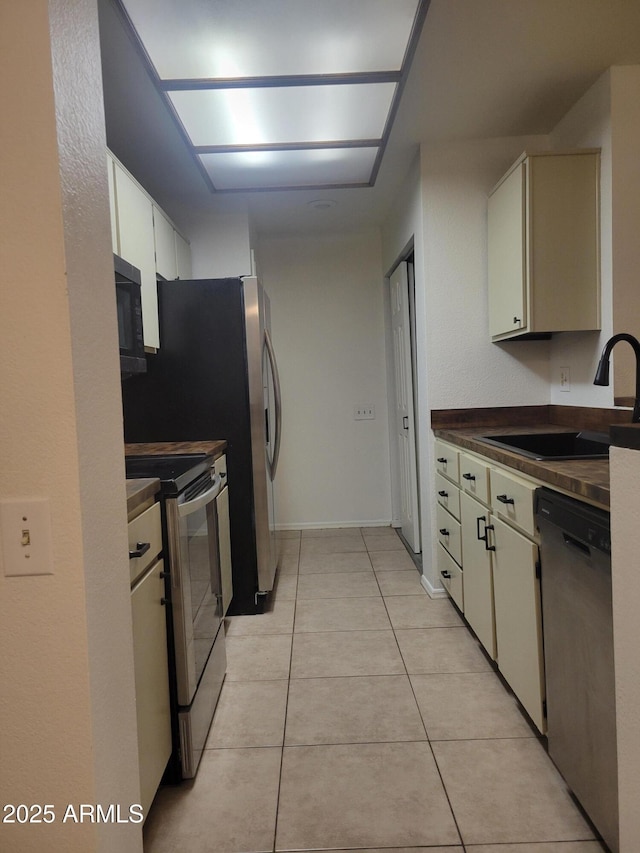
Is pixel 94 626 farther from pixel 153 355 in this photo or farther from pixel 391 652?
pixel 153 355

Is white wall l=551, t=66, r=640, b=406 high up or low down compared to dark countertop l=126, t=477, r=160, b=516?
up

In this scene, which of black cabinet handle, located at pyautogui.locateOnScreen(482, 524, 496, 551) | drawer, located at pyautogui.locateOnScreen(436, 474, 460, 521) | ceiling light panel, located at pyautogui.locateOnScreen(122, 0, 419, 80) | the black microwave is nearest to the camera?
ceiling light panel, located at pyautogui.locateOnScreen(122, 0, 419, 80)

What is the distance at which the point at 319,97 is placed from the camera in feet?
7.45

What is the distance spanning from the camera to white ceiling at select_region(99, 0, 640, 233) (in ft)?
→ 6.09

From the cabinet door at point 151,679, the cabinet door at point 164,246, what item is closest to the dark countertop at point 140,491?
the cabinet door at point 151,679

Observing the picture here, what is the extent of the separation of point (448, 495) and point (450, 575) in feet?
1.36

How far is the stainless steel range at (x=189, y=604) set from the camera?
1.61m

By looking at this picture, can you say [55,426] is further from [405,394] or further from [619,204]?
[405,394]

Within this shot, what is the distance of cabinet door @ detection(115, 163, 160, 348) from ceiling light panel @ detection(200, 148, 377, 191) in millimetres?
511

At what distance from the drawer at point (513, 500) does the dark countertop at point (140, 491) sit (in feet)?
3.63

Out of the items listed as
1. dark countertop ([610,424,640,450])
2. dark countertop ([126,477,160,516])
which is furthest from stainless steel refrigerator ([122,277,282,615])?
dark countertop ([610,424,640,450])

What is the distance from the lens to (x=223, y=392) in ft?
9.51

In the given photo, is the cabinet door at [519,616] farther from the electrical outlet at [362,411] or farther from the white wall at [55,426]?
the electrical outlet at [362,411]

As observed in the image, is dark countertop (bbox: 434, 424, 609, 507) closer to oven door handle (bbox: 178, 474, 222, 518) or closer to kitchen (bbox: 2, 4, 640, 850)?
kitchen (bbox: 2, 4, 640, 850)
